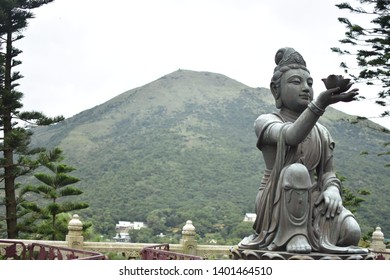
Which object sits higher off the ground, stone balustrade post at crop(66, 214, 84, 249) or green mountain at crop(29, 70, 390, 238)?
green mountain at crop(29, 70, 390, 238)

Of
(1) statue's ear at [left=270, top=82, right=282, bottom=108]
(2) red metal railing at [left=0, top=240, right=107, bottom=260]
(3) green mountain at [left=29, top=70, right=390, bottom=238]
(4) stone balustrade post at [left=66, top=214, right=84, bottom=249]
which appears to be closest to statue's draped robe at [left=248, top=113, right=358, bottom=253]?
(1) statue's ear at [left=270, top=82, right=282, bottom=108]

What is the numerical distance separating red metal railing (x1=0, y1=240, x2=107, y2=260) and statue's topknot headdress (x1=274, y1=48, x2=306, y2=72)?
2.40m

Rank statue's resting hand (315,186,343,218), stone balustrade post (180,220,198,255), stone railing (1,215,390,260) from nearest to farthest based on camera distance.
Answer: statue's resting hand (315,186,343,218) → stone railing (1,215,390,260) → stone balustrade post (180,220,198,255)

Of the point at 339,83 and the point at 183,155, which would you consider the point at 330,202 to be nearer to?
the point at 339,83

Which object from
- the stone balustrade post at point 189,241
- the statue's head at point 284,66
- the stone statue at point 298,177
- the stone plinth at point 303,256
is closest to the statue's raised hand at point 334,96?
the stone statue at point 298,177

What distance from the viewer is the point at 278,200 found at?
4.91 meters

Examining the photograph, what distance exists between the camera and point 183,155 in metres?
33.3

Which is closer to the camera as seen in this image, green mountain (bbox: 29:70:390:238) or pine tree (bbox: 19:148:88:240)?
pine tree (bbox: 19:148:88:240)

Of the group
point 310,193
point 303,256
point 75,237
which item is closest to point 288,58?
point 310,193

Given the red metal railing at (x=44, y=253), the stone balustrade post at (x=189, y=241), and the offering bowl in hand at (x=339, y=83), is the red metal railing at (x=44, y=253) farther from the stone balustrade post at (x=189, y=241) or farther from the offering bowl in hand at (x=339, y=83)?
the offering bowl in hand at (x=339, y=83)

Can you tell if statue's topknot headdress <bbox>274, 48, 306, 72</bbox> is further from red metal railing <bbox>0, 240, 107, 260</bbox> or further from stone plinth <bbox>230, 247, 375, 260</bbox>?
red metal railing <bbox>0, 240, 107, 260</bbox>

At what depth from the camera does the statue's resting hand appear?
4.88 m

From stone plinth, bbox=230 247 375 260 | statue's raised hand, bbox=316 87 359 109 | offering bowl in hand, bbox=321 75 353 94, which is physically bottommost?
stone plinth, bbox=230 247 375 260

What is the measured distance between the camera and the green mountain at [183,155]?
23.6m
